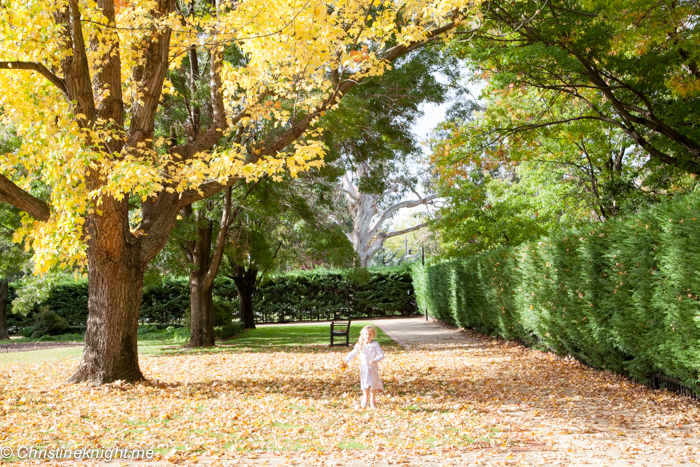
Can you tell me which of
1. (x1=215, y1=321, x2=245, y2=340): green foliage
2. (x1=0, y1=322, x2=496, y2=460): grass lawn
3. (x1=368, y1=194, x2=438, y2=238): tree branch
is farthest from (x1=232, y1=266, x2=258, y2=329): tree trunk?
(x1=368, y1=194, x2=438, y2=238): tree branch

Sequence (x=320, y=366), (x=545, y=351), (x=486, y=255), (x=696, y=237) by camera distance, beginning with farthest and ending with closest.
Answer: (x=486, y=255) < (x=545, y=351) < (x=320, y=366) < (x=696, y=237)

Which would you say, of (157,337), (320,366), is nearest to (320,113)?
(320,366)

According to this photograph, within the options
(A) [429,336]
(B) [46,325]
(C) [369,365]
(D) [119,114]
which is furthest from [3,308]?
(C) [369,365]

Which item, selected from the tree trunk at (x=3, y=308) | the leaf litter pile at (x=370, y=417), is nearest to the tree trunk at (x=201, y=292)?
the leaf litter pile at (x=370, y=417)

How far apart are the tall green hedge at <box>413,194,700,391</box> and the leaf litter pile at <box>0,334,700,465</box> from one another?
499 mm

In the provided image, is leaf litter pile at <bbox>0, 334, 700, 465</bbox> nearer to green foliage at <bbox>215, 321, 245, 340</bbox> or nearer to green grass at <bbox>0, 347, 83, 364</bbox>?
green grass at <bbox>0, 347, 83, 364</bbox>

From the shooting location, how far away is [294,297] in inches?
1159

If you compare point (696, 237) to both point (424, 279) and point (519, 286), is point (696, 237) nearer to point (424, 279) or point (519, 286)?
point (519, 286)

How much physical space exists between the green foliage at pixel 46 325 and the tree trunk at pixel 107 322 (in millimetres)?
15900

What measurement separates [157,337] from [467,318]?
11.5 metres

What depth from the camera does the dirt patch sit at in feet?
60.3

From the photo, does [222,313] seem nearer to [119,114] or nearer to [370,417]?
[119,114]

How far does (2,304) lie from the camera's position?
886 inches

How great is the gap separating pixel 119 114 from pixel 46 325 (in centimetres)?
1671
